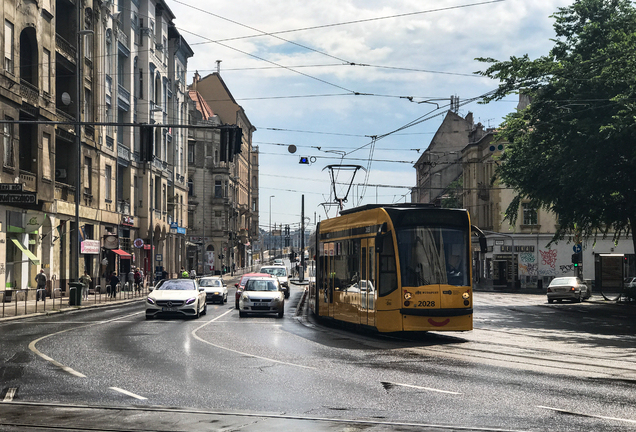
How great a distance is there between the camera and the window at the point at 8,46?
34.4 metres

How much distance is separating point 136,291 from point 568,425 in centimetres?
4662

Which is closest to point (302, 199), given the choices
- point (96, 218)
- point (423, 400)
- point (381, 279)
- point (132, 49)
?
point (132, 49)

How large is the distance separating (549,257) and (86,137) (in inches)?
1596

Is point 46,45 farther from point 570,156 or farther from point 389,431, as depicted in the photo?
point 389,431

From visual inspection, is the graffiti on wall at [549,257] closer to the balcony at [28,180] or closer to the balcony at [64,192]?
the balcony at [64,192]

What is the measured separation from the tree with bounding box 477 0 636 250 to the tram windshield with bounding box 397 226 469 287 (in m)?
11.8

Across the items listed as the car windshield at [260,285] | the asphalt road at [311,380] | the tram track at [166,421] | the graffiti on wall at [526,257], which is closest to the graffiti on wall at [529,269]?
the graffiti on wall at [526,257]

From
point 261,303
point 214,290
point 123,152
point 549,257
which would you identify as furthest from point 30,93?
point 549,257

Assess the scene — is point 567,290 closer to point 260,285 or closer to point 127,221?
point 260,285

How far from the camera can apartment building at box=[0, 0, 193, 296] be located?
35469 mm

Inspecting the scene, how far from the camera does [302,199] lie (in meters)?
94.1

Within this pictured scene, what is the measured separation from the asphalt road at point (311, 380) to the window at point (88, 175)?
26.7 m

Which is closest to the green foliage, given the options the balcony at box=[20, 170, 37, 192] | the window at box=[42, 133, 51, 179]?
the window at box=[42, 133, 51, 179]

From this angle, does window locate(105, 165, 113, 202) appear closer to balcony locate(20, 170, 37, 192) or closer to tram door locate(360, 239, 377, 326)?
balcony locate(20, 170, 37, 192)
